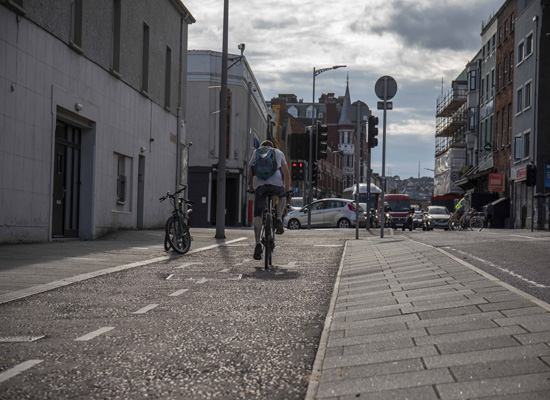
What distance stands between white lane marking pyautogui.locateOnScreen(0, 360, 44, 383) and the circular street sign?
14994 millimetres

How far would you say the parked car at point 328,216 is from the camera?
111 ft

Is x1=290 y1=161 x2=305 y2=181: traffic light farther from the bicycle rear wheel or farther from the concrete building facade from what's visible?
the bicycle rear wheel

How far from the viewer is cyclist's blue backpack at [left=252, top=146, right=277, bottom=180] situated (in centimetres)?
985

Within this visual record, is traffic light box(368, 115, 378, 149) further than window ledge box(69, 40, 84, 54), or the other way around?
traffic light box(368, 115, 378, 149)

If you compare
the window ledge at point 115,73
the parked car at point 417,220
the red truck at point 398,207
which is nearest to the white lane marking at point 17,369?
the window ledge at point 115,73

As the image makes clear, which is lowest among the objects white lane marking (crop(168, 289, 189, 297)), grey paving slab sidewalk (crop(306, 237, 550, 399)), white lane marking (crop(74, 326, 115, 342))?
white lane marking (crop(74, 326, 115, 342))

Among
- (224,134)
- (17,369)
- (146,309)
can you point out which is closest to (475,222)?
(224,134)

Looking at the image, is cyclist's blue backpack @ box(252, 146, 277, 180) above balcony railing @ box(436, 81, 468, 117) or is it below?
below

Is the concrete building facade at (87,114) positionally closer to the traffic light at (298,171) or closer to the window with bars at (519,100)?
the traffic light at (298,171)

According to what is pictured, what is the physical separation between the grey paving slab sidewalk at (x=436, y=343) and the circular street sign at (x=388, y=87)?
11750 mm

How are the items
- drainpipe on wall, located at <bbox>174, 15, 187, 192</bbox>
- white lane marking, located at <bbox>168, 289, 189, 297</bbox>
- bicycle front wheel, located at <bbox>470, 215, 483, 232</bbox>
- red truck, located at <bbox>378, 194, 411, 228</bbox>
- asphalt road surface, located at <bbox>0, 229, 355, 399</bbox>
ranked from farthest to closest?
red truck, located at <bbox>378, 194, 411, 228</bbox>, bicycle front wheel, located at <bbox>470, 215, 483, 232</bbox>, drainpipe on wall, located at <bbox>174, 15, 187, 192</bbox>, white lane marking, located at <bbox>168, 289, 189, 297</bbox>, asphalt road surface, located at <bbox>0, 229, 355, 399</bbox>

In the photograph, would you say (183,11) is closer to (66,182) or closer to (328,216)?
(328,216)

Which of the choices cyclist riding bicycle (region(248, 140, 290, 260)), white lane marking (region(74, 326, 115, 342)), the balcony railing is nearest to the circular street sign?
cyclist riding bicycle (region(248, 140, 290, 260))

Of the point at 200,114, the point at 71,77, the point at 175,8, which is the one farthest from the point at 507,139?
the point at 71,77
